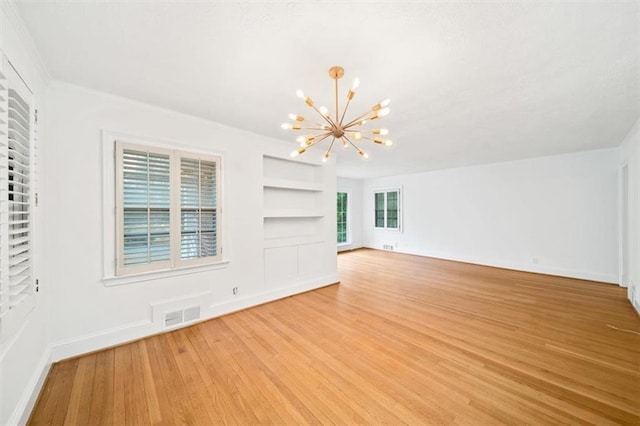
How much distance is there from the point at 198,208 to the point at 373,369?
2693 millimetres

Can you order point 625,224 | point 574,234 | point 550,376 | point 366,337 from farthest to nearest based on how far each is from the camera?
point 574,234
point 625,224
point 366,337
point 550,376

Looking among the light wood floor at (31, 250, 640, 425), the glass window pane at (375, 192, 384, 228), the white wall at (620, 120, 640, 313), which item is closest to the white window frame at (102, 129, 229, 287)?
the light wood floor at (31, 250, 640, 425)

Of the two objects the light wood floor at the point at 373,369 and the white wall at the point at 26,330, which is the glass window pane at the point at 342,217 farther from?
the white wall at the point at 26,330

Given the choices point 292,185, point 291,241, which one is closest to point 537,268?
point 291,241

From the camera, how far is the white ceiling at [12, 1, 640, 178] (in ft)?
4.82

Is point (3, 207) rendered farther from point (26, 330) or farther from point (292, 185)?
point (292, 185)

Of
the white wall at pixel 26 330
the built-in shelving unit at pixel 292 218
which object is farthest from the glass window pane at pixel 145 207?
the built-in shelving unit at pixel 292 218

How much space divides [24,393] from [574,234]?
809 centimetres

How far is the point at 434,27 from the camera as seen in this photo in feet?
5.18

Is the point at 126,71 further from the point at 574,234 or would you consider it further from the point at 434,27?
the point at 574,234

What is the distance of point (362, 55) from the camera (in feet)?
6.10

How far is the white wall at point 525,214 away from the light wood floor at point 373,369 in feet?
5.55

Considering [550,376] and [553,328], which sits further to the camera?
[553,328]

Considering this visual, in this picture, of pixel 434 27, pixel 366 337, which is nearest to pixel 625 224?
pixel 366 337
